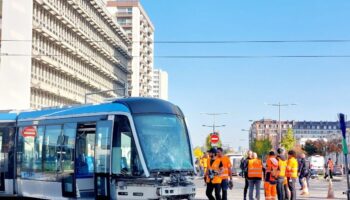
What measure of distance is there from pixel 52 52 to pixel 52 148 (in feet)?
166

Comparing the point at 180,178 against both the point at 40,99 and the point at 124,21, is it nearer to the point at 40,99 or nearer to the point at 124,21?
the point at 40,99

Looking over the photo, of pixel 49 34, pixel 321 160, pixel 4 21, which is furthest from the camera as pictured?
pixel 321 160

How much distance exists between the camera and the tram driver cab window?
52.0ft

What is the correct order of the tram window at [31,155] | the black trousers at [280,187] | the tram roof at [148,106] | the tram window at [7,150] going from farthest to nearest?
the tram window at [7,150] < the tram window at [31,155] < the black trousers at [280,187] < the tram roof at [148,106]

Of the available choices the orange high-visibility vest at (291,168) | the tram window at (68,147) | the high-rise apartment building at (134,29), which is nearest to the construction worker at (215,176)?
the orange high-visibility vest at (291,168)

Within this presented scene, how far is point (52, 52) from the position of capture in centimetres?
6812

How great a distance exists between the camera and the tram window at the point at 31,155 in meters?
19.7

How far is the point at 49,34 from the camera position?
64.9m

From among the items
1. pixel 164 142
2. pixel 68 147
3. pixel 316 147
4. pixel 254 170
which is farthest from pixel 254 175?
pixel 316 147

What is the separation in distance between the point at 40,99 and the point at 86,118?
49.5m

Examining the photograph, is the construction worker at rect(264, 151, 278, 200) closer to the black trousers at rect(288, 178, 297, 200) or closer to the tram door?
the black trousers at rect(288, 178, 297, 200)

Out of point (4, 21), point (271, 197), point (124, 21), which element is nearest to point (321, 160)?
point (4, 21)

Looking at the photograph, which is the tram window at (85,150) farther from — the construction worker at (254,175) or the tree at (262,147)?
the tree at (262,147)

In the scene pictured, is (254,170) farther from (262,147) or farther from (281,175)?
(262,147)
